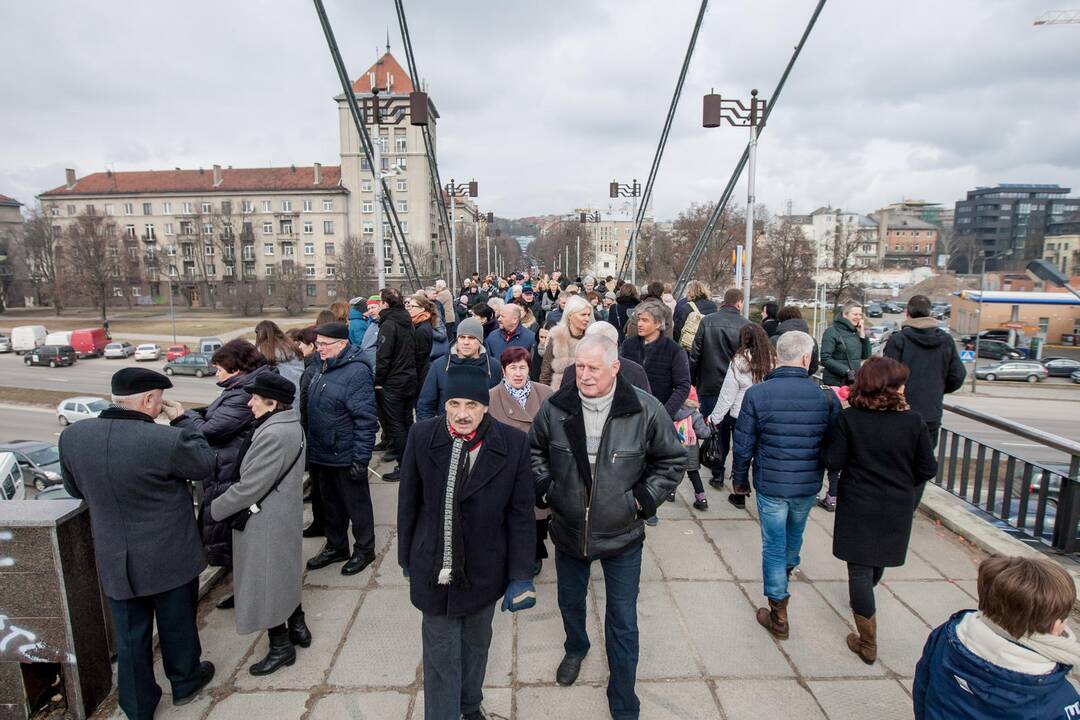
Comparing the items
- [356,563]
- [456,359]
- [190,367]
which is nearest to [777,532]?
[456,359]

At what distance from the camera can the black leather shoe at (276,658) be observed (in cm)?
336

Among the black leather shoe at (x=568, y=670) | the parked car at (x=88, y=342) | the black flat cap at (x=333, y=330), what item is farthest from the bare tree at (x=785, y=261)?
the parked car at (x=88, y=342)

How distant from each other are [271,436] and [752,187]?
11.4 meters

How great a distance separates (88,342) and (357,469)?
56.9 m

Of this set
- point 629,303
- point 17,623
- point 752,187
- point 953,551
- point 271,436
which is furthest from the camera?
point 752,187

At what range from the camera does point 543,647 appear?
143 inches

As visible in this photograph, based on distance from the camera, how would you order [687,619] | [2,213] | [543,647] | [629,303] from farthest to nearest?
1. [2,213]
2. [629,303]
3. [687,619]
4. [543,647]

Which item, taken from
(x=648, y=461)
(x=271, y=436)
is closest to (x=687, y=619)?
(x=648, y=461)

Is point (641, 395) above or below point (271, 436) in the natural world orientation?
above

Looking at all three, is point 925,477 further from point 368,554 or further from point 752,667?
point 368,554

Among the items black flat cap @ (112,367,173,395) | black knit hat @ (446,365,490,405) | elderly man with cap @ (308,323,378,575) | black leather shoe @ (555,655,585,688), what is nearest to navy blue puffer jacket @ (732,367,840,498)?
black leather shoe @ (555,655,585,688)

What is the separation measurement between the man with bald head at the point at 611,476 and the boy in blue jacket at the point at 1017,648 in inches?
50.0

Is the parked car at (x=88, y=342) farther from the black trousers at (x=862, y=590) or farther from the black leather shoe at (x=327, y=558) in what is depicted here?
the black trousers at (x=862, y=590)

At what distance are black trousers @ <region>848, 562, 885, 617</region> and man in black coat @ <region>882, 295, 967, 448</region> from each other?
226 centimetres
